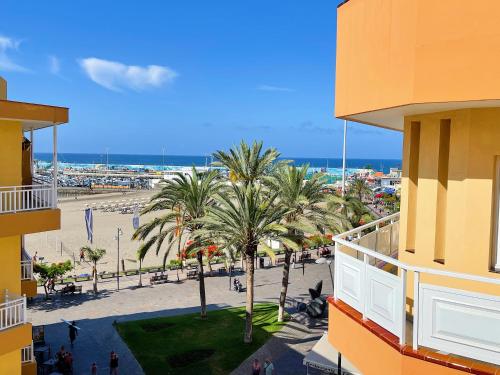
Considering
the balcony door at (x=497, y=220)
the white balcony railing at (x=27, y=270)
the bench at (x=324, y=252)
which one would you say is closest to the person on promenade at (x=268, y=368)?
the white balcony railing at (x=27, y=270)

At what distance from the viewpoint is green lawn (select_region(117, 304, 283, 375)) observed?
1664cm

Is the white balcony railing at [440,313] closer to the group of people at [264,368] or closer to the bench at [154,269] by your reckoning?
the group of people at [264,368]

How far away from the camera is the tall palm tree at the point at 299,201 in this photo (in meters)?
20.0

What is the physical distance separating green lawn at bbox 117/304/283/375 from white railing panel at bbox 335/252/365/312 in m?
11.6

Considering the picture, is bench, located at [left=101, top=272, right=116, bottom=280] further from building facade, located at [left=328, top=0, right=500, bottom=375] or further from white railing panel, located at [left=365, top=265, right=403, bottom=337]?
white railing panel, located at [left=365, top=265, right=403, bottom=337]

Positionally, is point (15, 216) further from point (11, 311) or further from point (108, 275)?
point (108, 275)

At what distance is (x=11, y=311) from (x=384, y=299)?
813 cm

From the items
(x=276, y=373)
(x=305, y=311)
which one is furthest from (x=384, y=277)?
(x=305, y=311)

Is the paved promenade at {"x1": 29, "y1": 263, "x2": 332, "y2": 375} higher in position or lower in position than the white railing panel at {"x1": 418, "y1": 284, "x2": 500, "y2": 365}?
lower

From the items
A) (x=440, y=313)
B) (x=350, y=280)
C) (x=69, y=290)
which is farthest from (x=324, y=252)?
(x=440, y=313)

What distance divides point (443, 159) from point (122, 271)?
27573mm

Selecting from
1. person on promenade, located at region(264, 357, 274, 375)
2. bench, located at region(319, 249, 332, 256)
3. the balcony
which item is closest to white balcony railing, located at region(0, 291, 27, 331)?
the balcony

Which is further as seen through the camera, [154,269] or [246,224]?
[154,269]

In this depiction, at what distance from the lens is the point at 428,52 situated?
15.6 ft
